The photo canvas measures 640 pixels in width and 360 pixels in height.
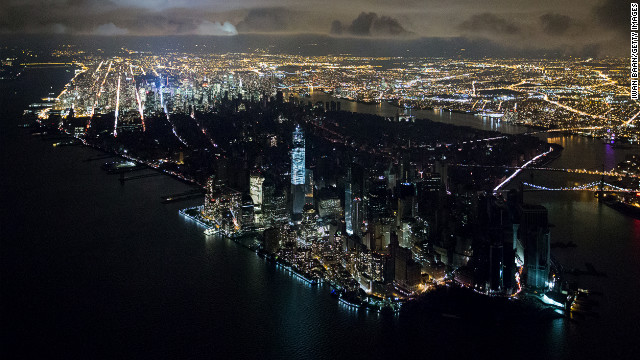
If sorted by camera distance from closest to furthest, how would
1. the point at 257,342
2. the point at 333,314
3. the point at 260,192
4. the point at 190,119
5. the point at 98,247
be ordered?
the point at 257,342 → the point at 333,314 → the point at 98,247 → the point at 260,192 → the point at 190,119

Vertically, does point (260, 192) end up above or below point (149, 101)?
below

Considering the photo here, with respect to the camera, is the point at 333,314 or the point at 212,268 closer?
the point at 333,314

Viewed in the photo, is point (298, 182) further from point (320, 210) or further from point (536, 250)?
point (536, 250)

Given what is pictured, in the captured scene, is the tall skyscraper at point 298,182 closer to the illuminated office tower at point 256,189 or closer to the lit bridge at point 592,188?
the illuminated office tower at point 256,189

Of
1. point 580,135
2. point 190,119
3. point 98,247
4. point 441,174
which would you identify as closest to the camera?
point 98,247

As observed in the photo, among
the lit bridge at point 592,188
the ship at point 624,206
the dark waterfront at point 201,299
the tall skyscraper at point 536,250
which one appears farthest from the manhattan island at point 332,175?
the ship at point 624,206

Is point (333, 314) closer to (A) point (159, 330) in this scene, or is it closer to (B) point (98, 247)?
(A) point (159, 330)

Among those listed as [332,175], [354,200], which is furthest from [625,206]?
[332,175]

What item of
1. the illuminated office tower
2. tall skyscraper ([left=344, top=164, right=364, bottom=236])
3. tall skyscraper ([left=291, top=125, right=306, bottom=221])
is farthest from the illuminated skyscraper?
tall skyscraper ([left=344, top=164, right=364, bottom=236])

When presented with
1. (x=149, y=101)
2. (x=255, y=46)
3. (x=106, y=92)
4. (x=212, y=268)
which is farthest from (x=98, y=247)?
(x=106, y=92)
